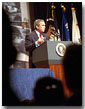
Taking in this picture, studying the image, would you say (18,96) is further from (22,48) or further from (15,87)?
(22,48)

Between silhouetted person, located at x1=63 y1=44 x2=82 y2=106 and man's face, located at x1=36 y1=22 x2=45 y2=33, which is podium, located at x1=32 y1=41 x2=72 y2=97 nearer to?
silhouetted person, located at x1=63 y1=44 x2=82 y2=106

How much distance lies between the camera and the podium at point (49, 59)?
367cm

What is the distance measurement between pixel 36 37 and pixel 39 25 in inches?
8.4

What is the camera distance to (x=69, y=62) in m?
3.71

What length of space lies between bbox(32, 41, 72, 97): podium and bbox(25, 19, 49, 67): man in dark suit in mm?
79

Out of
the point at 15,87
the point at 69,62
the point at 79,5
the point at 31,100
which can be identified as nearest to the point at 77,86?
the point at 69,62

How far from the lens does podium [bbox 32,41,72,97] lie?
12.0ft

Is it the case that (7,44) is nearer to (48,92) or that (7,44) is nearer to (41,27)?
(41,27)

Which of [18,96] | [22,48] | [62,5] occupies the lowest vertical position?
[18,96]

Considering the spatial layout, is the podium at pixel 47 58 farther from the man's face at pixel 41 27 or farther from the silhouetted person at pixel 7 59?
the silhouetted person at pixel 7 59

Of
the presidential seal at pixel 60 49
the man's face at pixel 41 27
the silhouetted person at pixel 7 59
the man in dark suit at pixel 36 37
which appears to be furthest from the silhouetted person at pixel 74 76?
the silhouetted person at pixel 7 59

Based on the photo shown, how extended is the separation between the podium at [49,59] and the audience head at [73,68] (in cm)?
9

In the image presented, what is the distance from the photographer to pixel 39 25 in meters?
3.74

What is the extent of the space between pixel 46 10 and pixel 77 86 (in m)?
1.41
